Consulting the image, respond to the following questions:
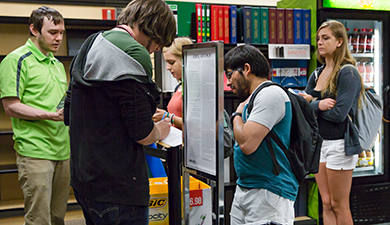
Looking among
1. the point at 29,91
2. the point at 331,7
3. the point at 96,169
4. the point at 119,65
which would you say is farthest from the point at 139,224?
the point at 331,7

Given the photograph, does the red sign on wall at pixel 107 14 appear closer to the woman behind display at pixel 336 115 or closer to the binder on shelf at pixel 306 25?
the binder on shelf at pixel 306 25

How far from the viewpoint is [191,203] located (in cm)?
157

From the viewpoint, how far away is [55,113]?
241 centimetres

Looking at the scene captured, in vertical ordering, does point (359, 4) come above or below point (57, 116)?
above

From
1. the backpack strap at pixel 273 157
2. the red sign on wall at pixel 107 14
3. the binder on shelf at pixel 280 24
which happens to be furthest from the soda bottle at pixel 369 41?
the backpack strap at pixel 273 157

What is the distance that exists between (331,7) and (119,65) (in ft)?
9.83

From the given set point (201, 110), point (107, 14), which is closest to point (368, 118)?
point (201, 110)

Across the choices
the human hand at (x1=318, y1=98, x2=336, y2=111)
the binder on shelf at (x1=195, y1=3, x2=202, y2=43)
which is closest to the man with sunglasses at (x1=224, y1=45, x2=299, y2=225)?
the human hand at (x1=318, y1=98, x2=336, y2=111)

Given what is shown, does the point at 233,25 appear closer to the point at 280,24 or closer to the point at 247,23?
the point at 247,23

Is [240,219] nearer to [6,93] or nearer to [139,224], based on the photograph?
[139,224]

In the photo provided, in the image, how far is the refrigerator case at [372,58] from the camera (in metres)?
3.63

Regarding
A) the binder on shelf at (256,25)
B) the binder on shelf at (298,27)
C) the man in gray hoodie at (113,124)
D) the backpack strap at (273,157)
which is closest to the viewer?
the man in gray hoodie at (113,124)

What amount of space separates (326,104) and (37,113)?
6.74 feet

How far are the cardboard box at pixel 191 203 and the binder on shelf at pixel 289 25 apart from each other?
237 centimetres
